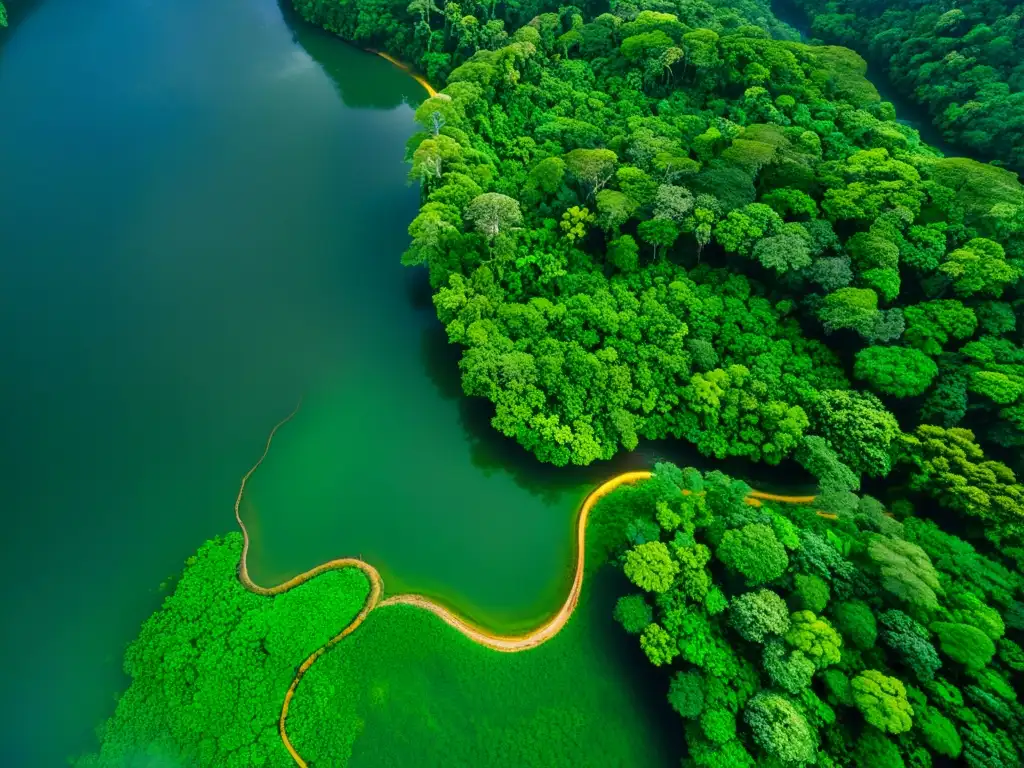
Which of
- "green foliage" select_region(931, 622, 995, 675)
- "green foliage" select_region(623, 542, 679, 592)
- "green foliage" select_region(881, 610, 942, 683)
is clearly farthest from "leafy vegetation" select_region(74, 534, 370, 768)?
"green foliage" select_region(931, 622, 995, 675)

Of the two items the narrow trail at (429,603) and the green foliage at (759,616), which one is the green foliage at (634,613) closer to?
the narrow trail at (429,603)

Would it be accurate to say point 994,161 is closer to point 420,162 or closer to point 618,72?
point 618,72

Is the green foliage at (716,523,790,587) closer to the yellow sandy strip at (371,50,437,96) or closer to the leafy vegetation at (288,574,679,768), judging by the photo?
the leafy vegetation at (288,574,679,768)

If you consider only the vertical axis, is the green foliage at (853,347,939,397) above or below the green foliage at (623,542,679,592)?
above

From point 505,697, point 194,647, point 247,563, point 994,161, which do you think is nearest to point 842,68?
point 994,161

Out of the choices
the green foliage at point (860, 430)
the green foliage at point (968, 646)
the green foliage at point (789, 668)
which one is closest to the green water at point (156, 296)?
the green foliage at point (789, 668)

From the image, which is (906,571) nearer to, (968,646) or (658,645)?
(968,646)
